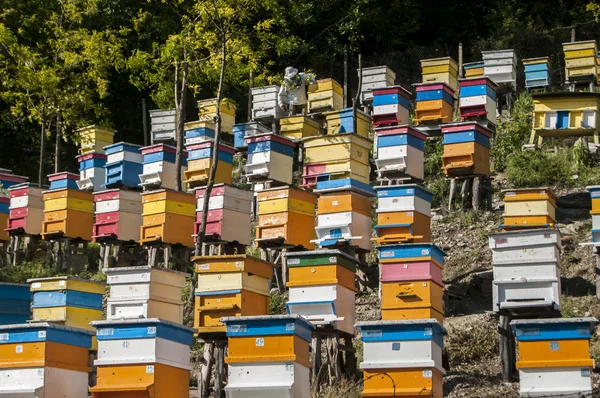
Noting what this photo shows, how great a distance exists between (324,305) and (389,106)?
898 centimetres

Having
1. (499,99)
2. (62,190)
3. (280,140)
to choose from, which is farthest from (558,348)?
(499,99)

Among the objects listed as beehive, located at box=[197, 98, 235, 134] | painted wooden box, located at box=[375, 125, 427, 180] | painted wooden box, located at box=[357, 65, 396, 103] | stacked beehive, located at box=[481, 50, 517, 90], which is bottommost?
painted wooden box, located at box=[375, 125, 427, 180]

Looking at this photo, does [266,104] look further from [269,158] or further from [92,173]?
[269,158]

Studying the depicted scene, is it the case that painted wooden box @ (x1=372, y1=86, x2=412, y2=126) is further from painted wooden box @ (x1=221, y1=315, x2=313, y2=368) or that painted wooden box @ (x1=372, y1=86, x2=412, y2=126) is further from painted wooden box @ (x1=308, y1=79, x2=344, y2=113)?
painted wooden box @ (x1=221, y1=315, x2=313, y2=368)

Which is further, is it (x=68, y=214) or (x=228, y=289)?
(x=68, y=214)

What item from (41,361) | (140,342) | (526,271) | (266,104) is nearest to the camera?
(140,342)

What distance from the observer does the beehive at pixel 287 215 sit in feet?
60.6

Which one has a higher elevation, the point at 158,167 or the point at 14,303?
the point at 158,167

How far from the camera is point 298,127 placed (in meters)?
24.7

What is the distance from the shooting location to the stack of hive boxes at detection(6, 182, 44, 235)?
72.8 feet

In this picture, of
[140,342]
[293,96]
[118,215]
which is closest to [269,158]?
[118,215]

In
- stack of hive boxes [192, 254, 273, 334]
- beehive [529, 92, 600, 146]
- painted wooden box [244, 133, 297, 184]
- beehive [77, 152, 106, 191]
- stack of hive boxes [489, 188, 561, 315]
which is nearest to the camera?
stack of hive boxes [489, 188, 561, 315]

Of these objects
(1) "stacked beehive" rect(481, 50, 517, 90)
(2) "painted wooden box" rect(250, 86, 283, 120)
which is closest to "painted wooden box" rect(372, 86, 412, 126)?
(1) "stacked beehive" rect(481, 50, 517, 90)

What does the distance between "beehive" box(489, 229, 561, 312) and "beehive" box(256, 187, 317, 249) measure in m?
4.79
